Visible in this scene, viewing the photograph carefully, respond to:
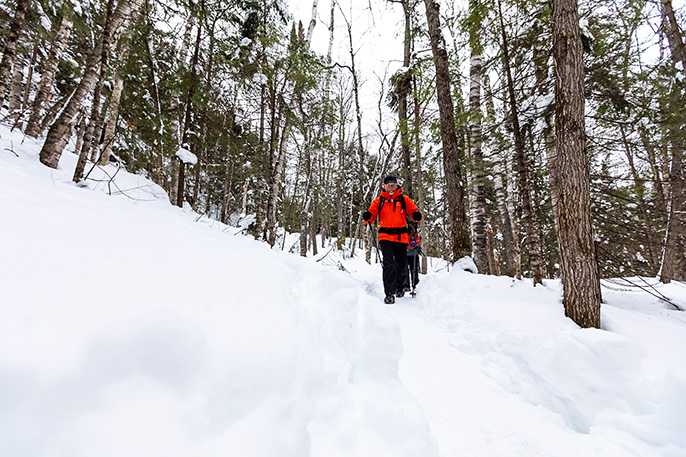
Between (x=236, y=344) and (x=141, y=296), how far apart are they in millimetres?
539

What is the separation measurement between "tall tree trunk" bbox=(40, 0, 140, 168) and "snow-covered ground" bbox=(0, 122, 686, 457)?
11.3 feet

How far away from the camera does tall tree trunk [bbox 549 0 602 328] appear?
9.15 feet

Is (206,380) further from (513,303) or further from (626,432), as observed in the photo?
(513,303)

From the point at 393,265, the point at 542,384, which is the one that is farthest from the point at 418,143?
the point at 542,384

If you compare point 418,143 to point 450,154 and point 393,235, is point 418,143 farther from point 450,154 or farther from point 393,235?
point 393,235

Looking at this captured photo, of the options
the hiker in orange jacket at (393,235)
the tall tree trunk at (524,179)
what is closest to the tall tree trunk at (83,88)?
the hiker in orange jacket at (393,235)

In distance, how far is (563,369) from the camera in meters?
2.19

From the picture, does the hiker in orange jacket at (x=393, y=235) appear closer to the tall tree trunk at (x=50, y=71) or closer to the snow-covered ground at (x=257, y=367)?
the snow-covered ground at (x=257, y=367)

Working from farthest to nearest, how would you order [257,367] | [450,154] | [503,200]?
[503,200], [450,154], [257,367]

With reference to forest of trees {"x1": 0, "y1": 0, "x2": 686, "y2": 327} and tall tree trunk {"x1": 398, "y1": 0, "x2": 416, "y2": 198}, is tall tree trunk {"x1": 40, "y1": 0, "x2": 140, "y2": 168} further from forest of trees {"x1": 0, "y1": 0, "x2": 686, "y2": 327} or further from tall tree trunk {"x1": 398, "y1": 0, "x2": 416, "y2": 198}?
tall tree trunk {"x1": 398, "y1": 0, "x2": 416, "y2": 198}

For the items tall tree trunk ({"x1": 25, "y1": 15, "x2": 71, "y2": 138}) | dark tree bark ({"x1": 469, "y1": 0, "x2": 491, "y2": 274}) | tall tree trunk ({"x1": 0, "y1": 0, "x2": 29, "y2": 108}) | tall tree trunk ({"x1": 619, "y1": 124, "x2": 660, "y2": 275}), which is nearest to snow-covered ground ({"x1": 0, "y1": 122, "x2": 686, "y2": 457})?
tall tree trunk ({"x1": 619, "y1": 124, "x2": 660, "y2": 275})

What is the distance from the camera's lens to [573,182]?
2924 millimetres

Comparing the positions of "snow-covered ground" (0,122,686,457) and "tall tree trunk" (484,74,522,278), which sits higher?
"tall tree trunk" (484,74,522,278)

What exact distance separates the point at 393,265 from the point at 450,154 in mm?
2852
